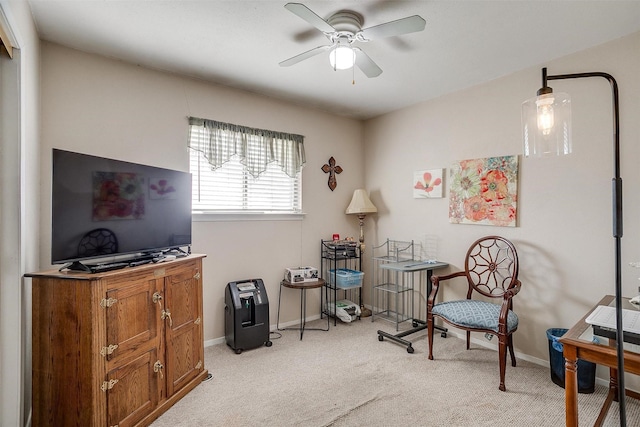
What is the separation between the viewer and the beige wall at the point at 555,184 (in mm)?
2342

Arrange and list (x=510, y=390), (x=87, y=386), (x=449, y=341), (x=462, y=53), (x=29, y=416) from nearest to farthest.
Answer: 1. (x=87, y=386)
2. (x=29, y=416)
3. (x=510, y=390)
4. (x=462, y=53)
5. (x=449, y=341)

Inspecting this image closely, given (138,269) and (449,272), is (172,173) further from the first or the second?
(449,272)

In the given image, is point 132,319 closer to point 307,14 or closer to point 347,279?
point 307,14

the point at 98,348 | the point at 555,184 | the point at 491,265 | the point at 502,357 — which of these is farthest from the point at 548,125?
the point at 98,348

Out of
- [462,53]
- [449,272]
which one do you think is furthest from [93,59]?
[449,272]

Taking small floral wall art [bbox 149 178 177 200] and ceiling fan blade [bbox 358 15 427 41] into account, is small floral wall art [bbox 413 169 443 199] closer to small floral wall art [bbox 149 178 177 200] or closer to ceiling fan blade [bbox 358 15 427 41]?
ceiling fan blade [bbox 358 15 427 41]

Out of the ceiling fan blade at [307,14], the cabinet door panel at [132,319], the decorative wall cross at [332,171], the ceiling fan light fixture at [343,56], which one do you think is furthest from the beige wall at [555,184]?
the cabinet door panel at [132,319]

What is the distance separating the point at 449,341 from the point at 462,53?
8.55 feet

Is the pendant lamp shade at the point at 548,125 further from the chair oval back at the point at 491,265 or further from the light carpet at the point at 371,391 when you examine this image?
the light carpet at the point at 371,391

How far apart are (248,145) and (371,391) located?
2495 mm

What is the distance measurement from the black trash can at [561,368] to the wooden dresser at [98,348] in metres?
2.67

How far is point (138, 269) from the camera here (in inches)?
77.3

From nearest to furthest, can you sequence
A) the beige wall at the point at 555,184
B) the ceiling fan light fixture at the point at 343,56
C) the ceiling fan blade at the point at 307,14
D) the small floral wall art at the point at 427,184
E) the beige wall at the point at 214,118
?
the ceiling fan blade at the point at 307,14, the ceiling fan light fixture at the point at 343,56, the beige wall at the point at 555,184, the beige wall at the point at 214,118, the small floral wall art at the point at 427,184

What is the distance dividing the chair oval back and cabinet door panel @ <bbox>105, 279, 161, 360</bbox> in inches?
105
